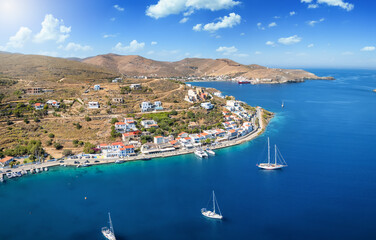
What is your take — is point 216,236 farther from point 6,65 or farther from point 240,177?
point 6,65

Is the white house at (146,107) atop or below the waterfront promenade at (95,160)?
atop

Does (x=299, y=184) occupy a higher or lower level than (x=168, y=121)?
lower

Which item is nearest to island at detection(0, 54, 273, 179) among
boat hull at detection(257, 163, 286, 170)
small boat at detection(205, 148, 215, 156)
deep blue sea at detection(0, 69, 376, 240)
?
small boat at detection(205, 148, 215, 156)

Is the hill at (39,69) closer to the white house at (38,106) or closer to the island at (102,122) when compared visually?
the island at (102,122)

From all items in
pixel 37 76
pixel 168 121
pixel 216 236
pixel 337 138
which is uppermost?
Result: pixel 37 76

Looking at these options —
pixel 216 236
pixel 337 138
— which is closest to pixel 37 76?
pixel 216 236

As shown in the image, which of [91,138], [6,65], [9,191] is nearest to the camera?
[9,191]

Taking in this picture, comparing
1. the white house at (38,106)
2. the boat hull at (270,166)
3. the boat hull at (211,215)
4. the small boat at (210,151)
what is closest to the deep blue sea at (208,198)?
the boat hull at (211,215)

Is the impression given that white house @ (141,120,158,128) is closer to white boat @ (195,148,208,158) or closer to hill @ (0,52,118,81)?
white boat @ (195,148,208,158)

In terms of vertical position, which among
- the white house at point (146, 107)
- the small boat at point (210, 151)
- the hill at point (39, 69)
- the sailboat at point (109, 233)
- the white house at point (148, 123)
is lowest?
the sailboat at point (109, 233)
